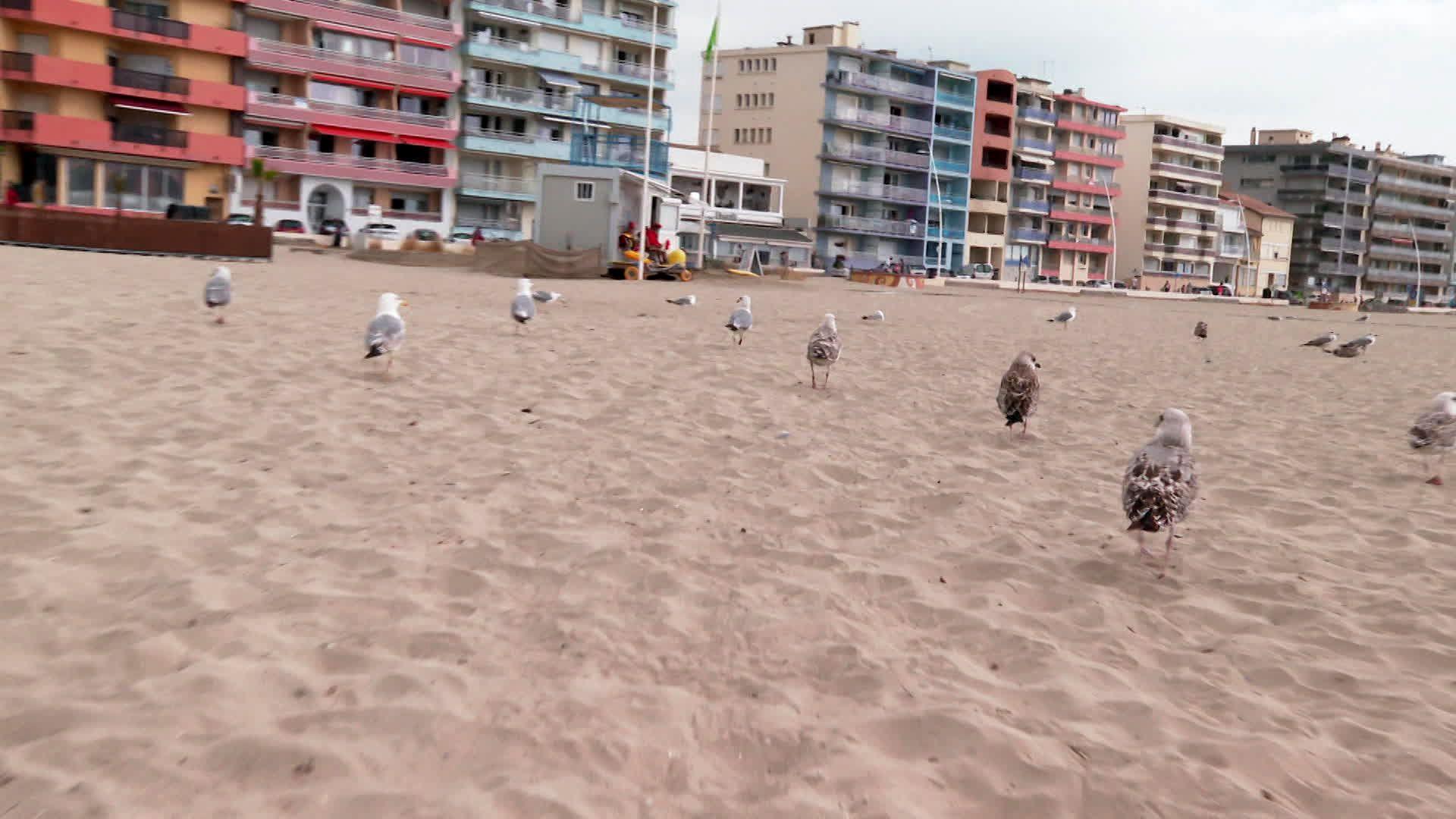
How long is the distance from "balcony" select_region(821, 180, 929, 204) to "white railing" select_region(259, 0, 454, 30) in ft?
97.8

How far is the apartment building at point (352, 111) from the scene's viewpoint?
1994 inches

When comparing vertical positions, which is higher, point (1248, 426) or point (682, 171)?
point (682, 171)

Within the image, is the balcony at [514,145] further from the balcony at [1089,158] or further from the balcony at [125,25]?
the balcony at [1089,158]

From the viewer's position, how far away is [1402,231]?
11725cm

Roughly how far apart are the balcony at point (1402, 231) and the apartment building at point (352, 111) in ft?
323

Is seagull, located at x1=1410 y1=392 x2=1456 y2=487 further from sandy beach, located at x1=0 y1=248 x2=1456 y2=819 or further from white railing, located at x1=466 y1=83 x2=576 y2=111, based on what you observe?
white railing, located at x1=466 y1=83 x2=576 y2=111

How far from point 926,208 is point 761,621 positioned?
7805 cm

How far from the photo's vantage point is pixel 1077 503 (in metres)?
7.52

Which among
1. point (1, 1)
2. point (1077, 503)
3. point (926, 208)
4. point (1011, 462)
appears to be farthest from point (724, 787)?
point (926, 208)

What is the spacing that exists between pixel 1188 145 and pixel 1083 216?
14533 millimetres

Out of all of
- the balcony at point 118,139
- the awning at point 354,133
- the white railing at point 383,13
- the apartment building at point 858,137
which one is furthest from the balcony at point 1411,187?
the balcony at point 118,139

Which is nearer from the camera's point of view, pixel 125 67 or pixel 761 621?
pixel 761 621

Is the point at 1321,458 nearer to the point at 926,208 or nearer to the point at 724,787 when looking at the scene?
the point at 724,787

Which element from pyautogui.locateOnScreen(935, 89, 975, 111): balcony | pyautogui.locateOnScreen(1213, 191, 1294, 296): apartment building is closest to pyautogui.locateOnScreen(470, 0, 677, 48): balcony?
pyautogui.locateOnScreen(935, 89, 975, 111): balcony
